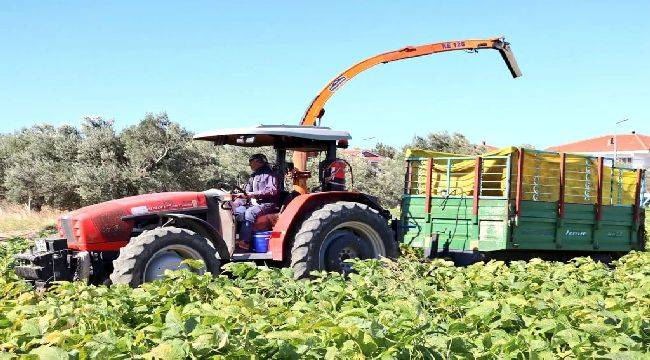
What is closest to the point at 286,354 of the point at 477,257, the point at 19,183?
the point at 477,257

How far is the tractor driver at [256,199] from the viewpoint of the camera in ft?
24.5

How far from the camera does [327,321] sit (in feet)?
10.2

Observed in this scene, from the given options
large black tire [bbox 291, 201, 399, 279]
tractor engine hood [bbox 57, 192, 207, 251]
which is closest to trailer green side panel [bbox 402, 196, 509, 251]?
large black tire [bbox 291, 201, 399, 279]

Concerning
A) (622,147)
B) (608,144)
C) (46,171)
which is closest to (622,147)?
(622,147)

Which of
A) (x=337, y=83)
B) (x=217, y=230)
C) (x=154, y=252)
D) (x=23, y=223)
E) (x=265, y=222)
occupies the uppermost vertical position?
(x=337, y=83)

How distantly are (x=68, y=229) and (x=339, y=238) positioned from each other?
9.71 ft

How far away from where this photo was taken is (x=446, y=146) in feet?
147

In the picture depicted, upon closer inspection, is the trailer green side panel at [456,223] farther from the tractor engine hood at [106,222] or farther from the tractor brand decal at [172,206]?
the tractor engine hood at [106,222]

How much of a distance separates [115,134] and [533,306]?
2296 centimetres

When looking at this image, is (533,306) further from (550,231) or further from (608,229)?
(608,229)

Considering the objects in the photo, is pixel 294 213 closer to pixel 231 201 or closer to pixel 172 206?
pixel 231 201

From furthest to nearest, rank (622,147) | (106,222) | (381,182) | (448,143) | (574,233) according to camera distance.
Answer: (622,147) < (448,143) < (381,182) < (574,233) < (106,222)

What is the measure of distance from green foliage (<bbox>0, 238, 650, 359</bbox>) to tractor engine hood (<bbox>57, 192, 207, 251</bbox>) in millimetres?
1432

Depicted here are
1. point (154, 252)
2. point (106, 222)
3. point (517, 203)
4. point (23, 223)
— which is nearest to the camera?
point (154, 252)
